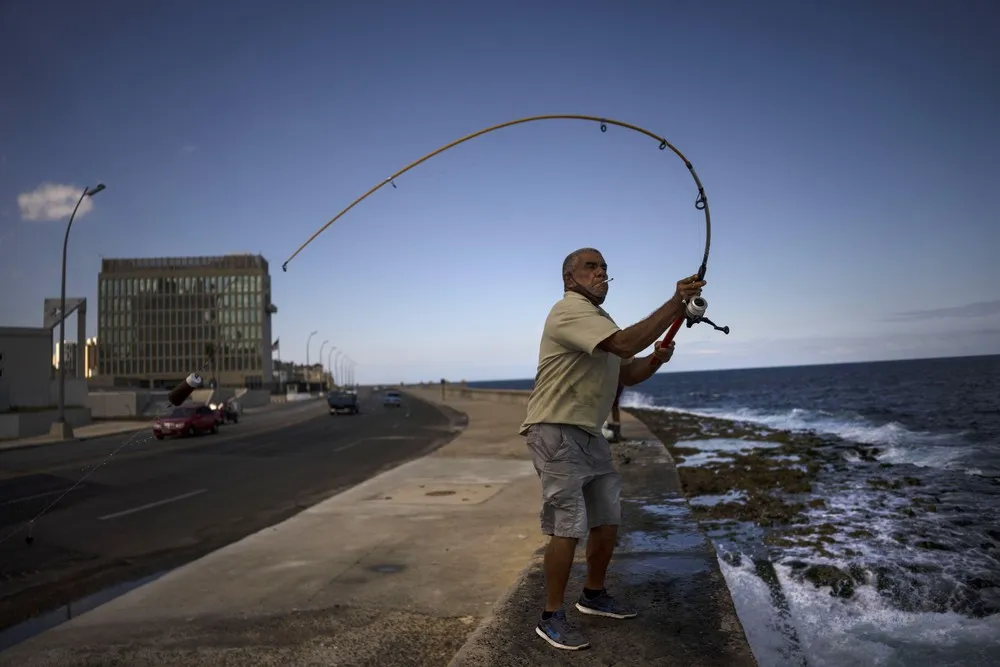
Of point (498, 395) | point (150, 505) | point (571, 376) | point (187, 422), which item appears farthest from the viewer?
point (498, 395)

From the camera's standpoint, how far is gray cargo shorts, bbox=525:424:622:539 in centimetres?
328

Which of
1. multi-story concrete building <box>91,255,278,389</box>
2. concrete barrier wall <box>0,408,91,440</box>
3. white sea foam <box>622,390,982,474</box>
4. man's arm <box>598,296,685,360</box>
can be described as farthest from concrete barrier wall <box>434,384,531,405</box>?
multi-story concrete building <box>91,255,278,389</box>

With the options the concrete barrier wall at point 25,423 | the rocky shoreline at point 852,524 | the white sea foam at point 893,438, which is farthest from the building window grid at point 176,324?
the rocky shoreline at point 852,524

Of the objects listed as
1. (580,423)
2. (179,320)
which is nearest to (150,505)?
(580,423)

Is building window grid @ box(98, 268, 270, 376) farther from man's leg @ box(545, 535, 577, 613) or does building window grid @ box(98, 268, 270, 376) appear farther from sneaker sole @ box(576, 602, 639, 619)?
man's leg @ box(545, 535, 577, 613)

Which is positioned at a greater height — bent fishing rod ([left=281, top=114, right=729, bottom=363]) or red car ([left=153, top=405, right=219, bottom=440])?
bent fishing rod ([left=281, top=114, right=729, bottom=363])

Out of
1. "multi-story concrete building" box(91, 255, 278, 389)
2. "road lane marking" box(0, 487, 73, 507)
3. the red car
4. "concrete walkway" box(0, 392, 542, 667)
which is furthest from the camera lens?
"multi-story concrete building" box(91, 255, 278, 389)

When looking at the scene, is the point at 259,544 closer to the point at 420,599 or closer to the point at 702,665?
the point at 420,599

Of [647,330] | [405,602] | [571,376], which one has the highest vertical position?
[647,330]

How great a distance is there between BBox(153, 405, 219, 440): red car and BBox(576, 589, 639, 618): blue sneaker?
22.9 meters

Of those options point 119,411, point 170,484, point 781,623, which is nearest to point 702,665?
point 781,623

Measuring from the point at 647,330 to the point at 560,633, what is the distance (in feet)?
4.72

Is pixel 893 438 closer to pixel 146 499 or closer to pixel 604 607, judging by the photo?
pixel 146 499

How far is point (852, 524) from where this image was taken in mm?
8719
